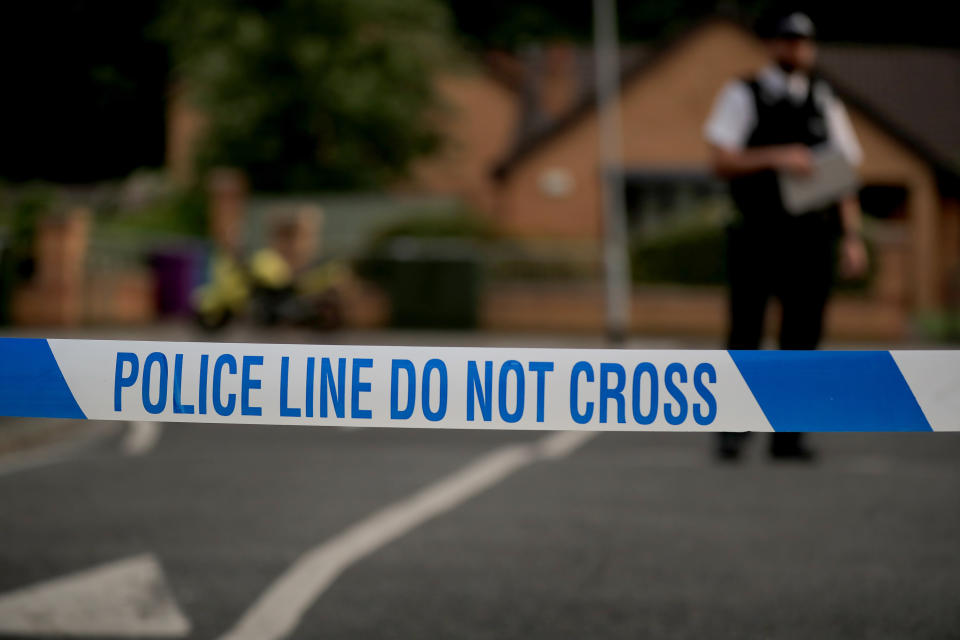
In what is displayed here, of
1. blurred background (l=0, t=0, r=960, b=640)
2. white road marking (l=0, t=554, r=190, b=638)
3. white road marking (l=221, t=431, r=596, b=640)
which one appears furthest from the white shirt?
white road marking (l=0, t=554, r=190, b=638)

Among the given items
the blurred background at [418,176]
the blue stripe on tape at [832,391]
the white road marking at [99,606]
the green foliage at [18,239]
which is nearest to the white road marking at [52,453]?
the white road marking at [99,606]

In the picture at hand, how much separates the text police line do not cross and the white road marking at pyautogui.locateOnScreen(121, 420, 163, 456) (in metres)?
6.08

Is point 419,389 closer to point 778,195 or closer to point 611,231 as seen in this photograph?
point 778,195

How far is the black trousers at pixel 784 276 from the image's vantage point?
582 centimetres

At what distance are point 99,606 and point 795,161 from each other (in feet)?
11.1

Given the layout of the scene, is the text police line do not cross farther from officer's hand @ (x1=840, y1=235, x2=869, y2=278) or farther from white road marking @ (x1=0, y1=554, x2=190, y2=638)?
officer's hand @ (x1=840, y1=235, x2=869, y2=278)

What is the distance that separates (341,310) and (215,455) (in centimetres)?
1227

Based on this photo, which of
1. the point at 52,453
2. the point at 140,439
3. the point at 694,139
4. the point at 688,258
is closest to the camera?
the point at 52,453

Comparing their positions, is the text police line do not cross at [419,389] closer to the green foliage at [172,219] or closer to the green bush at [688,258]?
the green bush at [688,258]

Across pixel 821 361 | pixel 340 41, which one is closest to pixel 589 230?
pixel 340 41

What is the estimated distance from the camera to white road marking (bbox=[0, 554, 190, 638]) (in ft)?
13.8

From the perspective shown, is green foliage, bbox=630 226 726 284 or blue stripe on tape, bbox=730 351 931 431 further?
green foliage, bbox=630 226 726 284

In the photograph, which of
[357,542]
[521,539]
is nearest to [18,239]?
[357,542]

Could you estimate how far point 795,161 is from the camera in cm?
572
